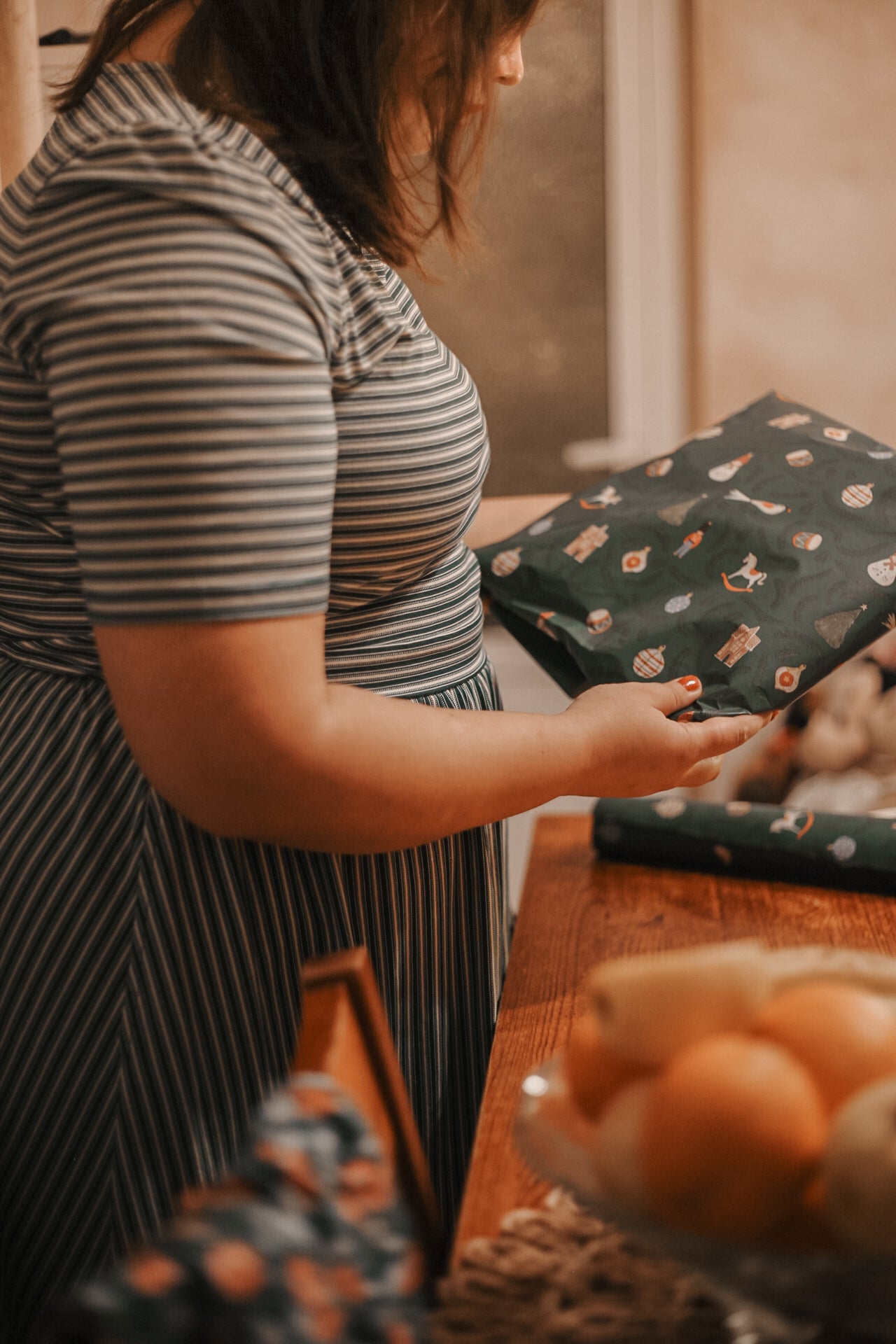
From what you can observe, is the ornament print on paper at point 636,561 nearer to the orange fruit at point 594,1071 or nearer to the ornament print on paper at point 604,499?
the ornament print on paper at point 604,499

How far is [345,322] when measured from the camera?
0.57 meters

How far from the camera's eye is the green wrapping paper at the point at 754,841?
0.92 meters

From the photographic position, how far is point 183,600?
1.56 feet

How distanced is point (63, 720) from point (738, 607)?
1.54 feet

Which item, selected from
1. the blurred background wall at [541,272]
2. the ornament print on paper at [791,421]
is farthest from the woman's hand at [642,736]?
the blurred background wall at [541,272]

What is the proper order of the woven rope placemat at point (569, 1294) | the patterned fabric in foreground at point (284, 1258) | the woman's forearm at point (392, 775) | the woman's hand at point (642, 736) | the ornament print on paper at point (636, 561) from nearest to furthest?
the patterned fabric in foreground at point (284, 1258), the woven rope placemat at point (569, 1294), the woman's forearm at point (392, 775), the woman's hand at point (642, 736), the ornament print on paper at point (636, 561)

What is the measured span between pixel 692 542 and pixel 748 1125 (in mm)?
576

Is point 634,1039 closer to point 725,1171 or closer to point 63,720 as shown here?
point 725,1171

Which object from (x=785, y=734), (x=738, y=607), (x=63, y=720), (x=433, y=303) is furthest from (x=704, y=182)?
(x=63, y=720)

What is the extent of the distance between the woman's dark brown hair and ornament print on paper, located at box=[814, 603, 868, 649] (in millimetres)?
395

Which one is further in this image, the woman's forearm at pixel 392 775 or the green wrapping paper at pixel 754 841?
the green wrapping paper at pixel 754 841

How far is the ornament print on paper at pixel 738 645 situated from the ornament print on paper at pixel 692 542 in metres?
0.09

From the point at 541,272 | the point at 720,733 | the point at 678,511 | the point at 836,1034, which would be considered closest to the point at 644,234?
the point at 541,272

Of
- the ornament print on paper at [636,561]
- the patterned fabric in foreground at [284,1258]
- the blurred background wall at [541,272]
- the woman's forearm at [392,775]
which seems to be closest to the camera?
the patterned fabric in foreground at [284,1258]
